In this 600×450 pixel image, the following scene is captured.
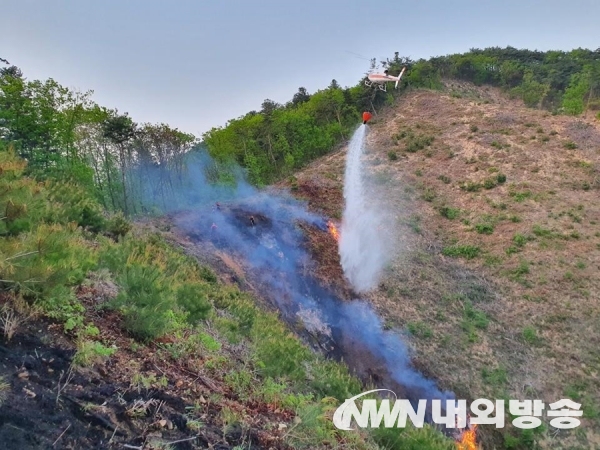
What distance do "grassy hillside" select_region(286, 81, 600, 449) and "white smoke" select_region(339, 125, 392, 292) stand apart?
90cm

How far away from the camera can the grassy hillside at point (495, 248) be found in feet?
63.0

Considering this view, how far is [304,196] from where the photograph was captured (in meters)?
34.6

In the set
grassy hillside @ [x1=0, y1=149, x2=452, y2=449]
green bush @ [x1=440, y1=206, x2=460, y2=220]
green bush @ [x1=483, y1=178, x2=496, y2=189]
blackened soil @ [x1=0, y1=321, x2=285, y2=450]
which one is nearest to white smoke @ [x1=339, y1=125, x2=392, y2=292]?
green bush @ [x1=440, y1=206, x2=460, y2=220]

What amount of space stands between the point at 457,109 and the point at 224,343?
52450mm

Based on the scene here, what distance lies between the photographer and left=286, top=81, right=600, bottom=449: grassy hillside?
19.2 metres

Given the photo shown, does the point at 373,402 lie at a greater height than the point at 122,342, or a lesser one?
lesser

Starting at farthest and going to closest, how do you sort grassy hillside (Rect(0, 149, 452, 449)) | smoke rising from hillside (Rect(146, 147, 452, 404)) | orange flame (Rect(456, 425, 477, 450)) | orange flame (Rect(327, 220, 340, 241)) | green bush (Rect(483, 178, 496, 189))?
green bush (Rect(483, 178, 496, 189))
orange flame (Rect(327, 220, 340, 241))
smoke rising from hillside (Rect(146, 147, 452, 404))
orange flame (Rect(456, 425, 477, 450))
grassy hillside (Rect(0, 149, 452, 449))

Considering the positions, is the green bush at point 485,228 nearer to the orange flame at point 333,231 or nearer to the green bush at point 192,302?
the orange flame at point 333,231

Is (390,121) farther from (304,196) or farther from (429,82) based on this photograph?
(304,196)

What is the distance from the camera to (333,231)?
3028 cm

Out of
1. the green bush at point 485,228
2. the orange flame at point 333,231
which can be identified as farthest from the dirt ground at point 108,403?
the green bush at point 485,228

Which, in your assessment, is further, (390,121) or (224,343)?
(390,121)

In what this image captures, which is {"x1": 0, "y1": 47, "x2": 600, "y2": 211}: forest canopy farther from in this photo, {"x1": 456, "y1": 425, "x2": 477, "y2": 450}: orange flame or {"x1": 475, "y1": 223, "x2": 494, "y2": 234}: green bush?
{"x1": 475, "y1": 223, "x2": 494, "y2": 234}: green bush

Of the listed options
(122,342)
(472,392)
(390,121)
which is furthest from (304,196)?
(122,342)
